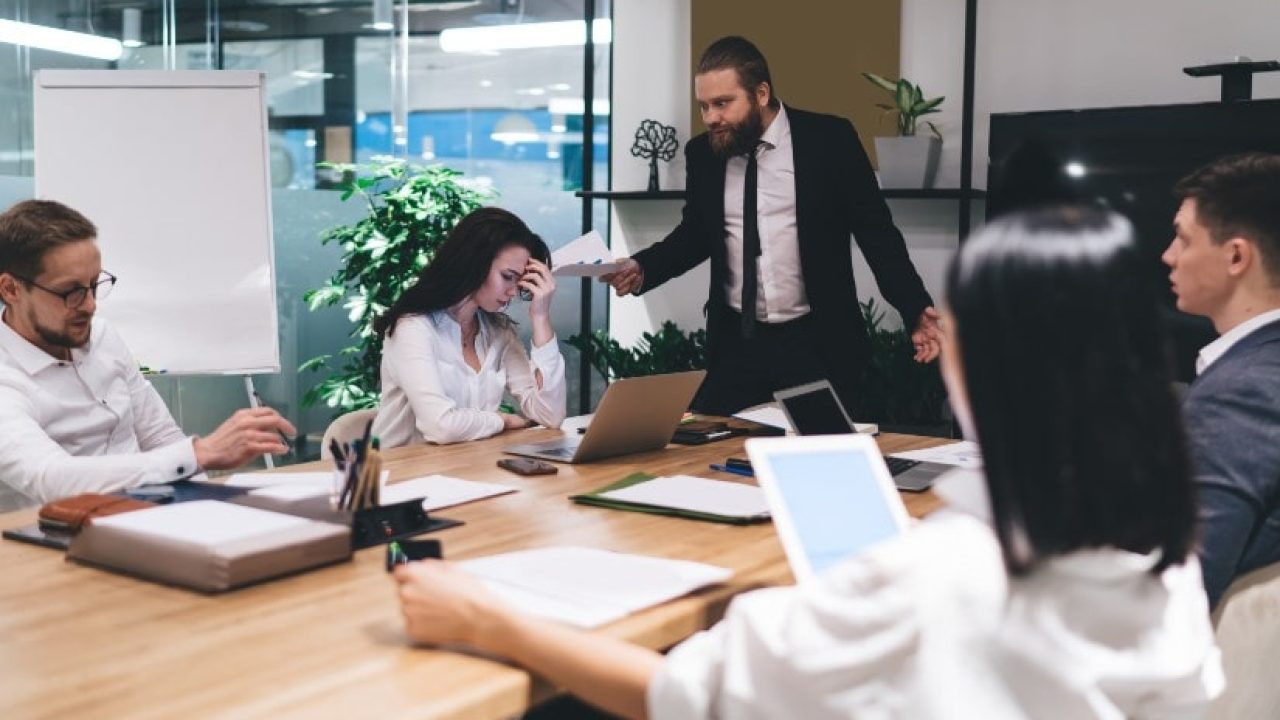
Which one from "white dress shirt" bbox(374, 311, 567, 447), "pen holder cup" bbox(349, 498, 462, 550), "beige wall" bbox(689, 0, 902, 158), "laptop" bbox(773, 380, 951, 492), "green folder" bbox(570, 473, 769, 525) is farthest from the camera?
"beige wall" bbox(689, 0, 902, 158)

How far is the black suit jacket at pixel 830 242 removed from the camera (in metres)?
3.74

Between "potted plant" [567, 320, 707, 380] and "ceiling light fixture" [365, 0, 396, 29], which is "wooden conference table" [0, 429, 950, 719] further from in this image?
"ceiling light fixture" [365, 0, 396, 29]

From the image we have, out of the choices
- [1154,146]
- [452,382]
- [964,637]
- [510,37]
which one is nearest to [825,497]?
[964,637]

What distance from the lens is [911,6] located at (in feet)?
16.5

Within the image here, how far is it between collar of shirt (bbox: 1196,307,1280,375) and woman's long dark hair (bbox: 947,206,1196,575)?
104cm

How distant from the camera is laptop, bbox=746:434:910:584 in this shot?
146cm

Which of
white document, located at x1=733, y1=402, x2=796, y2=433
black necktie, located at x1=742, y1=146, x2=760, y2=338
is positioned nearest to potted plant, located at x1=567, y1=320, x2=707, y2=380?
black necktie, located at x1=742, y1=146, x2=760, y2=338

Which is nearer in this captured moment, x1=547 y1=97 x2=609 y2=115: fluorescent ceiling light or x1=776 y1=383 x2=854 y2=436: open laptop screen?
x1=776 y1=383 x2=854 y2=436: open laptop screen

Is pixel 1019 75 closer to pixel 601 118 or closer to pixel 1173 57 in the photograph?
pixel 1173 57

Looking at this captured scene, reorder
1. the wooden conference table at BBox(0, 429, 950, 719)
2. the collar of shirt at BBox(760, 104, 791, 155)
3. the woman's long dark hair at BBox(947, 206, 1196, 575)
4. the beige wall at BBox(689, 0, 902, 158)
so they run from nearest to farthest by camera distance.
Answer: the woman's long dark hair at BBox(947, 206, 1196, 575) → the wooden conference table at BBox(0, 429, 950, 719) → the collar of shirt at BBox(760, 104, 791, 155) → the beige wall at BBox(689, 0, 902, 158)

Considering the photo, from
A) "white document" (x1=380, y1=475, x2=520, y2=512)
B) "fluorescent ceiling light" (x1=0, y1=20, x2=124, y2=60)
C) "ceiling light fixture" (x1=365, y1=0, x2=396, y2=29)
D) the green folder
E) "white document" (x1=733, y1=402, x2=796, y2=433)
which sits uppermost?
"ceiling light fixture" (x1=365, y1=0, x2=396, y2=29)

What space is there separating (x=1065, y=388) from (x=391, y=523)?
1.22 m

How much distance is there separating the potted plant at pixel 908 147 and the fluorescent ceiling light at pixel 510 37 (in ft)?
5.29

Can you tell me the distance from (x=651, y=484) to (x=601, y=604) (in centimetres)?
78
